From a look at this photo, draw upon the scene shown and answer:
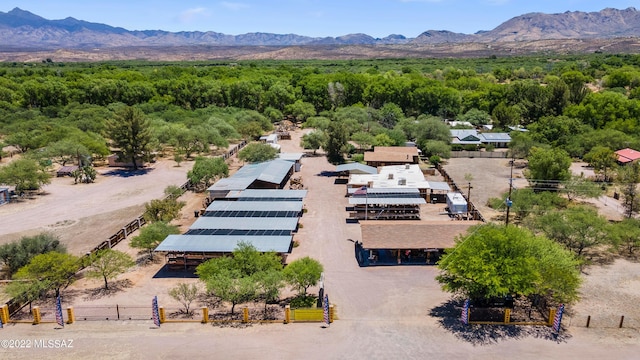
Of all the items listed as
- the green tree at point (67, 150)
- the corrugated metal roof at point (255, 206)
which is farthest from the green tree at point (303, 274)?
the green tree at point (67, 150)

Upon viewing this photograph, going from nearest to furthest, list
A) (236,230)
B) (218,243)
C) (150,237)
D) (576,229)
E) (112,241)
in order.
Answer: (576,229) → (218,243) → (150,237) → (236,230) → (112,241)

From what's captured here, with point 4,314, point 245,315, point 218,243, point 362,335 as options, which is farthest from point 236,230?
point 4,314

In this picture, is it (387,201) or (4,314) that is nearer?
(4,314)

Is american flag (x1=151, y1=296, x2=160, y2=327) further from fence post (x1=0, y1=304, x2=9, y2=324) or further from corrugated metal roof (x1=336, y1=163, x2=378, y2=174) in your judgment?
corrugated metal roof (x1=336, y1=163, x2=378, y2=174)

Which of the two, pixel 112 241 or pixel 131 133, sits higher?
pixel 131 133

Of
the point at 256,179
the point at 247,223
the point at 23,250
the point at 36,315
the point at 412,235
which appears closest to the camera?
the point at 36,315

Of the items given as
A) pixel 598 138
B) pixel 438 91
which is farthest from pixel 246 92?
pixel 598 138

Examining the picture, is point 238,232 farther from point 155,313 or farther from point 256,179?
point 256,179
